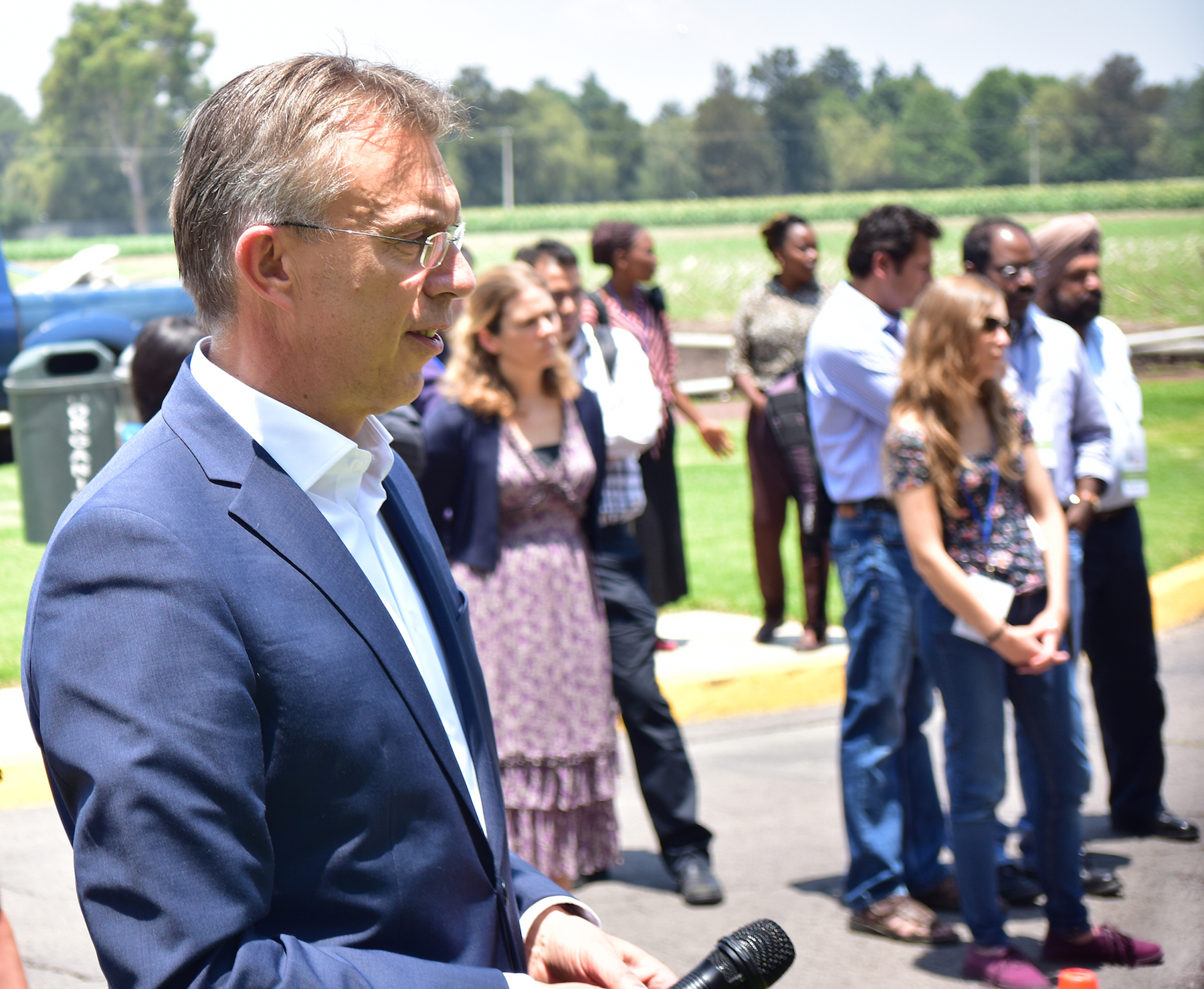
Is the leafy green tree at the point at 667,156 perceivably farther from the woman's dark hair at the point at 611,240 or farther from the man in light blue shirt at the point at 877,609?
the man in light blue shirt at the point at 877,609

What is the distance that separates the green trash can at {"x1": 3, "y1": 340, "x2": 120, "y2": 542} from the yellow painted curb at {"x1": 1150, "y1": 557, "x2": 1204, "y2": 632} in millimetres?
7165

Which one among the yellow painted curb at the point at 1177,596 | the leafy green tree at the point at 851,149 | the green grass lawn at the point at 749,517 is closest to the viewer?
the yellow painted curb at the point at 1177,596

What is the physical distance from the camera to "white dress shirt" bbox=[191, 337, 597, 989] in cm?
152

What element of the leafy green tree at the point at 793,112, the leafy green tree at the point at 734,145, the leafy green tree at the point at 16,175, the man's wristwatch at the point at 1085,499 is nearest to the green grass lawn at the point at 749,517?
the man's wristwatch at the point at 1085,499

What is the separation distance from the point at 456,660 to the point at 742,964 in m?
0.53

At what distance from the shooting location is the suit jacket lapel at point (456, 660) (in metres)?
1.67

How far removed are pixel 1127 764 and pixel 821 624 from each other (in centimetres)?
242

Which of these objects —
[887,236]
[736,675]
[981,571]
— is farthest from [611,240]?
[981,571]

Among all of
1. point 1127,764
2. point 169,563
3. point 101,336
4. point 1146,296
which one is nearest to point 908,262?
point 1127,764

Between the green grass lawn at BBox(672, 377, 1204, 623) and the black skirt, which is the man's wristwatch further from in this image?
the green grass lawn at BBox(672, 377, 1204, 623)

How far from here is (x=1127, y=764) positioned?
5164 millimetres

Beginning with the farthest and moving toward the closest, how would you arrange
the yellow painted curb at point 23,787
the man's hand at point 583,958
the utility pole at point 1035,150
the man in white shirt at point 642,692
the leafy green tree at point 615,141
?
the leafy green tree at point 615,141, the utility pole at point 1035,150, the yellow painted curb at point 23,787, the man in white shirt at point 642,692, the man's hand at point 583,958

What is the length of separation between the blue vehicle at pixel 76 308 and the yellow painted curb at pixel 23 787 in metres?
7.62

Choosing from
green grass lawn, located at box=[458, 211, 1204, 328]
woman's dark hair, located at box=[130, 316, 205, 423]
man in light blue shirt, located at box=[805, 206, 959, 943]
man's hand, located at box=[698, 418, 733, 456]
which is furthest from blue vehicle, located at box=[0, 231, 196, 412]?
green grass lawn, located at box=[458, 211, 1204, 328]
